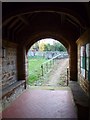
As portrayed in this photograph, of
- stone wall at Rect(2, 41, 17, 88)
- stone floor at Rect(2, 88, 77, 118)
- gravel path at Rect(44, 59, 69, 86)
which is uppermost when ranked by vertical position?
stone wall at Rect(2, 41, 17, 88)

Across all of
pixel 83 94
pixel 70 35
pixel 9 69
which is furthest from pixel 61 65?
pixel 83 94

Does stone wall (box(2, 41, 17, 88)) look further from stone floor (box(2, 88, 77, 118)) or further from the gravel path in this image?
the gravel path

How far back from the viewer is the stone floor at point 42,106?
233 inches

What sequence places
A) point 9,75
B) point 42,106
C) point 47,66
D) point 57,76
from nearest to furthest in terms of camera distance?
point 42,106
point 9,75
point 57,76
point 47,66

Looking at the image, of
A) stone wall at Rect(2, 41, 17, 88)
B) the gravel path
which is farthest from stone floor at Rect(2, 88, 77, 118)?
the gravel path

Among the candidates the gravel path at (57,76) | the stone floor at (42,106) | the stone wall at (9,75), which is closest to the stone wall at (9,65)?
the stone wall at (9,75)

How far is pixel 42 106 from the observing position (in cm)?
683

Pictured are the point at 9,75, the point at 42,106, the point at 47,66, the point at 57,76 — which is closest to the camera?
the point at 42,106

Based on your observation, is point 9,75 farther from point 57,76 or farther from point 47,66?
point 47,66

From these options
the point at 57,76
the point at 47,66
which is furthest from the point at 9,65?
the point at 47,66

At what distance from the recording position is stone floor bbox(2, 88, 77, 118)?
593 centimetres

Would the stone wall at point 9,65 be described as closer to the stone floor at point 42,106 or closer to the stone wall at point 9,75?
the stone wall at point 9,75

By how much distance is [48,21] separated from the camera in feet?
31.0

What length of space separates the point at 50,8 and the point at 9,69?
287cm
